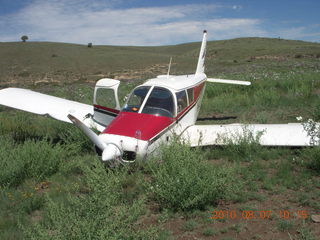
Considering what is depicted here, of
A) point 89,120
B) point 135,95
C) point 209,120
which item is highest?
point 135,95

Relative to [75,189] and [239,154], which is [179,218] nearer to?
[75,189]

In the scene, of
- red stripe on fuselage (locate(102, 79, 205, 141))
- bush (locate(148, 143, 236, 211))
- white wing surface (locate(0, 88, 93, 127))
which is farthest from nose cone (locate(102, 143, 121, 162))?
white wing surface (locate(0, 88, 93, 127))

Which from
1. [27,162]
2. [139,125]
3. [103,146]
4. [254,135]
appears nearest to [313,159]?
[254,135]

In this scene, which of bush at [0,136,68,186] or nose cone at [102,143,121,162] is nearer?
nose cone at [102,143,121,162]

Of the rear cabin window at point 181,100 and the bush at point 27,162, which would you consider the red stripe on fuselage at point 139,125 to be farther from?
the bush at point 27,162

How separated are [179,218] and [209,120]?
21.8ft

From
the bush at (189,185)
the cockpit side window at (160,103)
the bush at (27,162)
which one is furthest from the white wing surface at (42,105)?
the bush at (189,185)

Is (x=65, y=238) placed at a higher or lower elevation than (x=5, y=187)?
higher

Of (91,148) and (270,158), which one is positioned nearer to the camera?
(270,158)

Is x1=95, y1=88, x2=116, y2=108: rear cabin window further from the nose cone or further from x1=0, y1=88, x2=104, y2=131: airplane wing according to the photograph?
the nose cone

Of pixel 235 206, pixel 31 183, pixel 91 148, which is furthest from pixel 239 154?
pixel 31 183

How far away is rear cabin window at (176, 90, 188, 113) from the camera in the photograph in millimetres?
7367

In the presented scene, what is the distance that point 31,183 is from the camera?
5613 mm

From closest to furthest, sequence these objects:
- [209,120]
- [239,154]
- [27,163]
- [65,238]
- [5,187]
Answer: [65,238]
[5,187]
[27,163]
[239,154]
[209,120]
